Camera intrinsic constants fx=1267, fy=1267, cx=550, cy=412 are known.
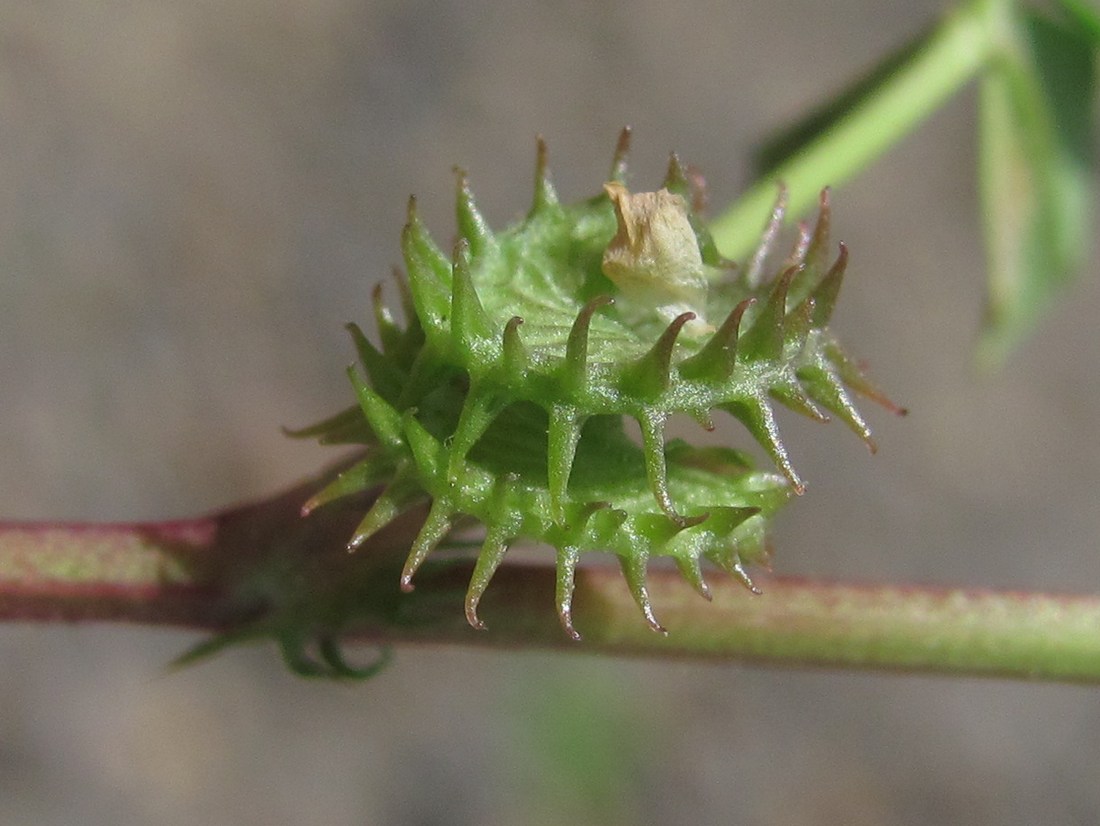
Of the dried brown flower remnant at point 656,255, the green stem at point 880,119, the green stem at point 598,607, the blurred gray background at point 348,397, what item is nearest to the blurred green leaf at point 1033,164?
the green stem at point 880,119

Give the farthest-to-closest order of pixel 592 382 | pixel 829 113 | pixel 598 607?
pixel 829 113
pixel 598 607
pixel 592 382

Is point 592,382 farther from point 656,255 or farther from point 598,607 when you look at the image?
point 598,607

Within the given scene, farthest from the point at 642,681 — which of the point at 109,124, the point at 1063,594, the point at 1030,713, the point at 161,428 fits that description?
the point at 1063,594

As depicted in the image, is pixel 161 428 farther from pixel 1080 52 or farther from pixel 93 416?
pixel 1080 52

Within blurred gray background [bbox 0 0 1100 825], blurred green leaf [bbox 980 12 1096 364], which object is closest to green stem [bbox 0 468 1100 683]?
blurred green leaf [bbox 980 12 1096 364]

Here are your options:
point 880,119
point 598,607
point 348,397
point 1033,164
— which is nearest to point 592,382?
point 598,607

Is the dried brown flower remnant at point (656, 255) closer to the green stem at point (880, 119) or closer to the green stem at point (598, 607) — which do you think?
the green stem at point (598, 607)
